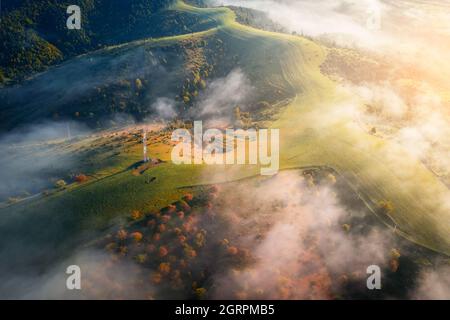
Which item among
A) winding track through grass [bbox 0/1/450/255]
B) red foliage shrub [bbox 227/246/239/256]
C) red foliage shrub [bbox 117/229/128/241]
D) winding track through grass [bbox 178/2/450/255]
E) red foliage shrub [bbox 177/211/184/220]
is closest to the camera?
red foliage shrub [bbox 227/246/239/256]

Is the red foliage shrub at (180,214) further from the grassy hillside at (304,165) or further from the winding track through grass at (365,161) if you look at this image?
the winding track through grass at (365,161)

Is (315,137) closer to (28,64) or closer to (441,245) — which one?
(441,245)

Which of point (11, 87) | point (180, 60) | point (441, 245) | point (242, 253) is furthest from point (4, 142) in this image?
point (441, 245)

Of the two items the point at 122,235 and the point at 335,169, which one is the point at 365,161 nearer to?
the point at 335,169

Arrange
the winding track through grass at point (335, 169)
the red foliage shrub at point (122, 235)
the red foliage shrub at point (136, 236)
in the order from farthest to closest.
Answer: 1. the winding track through grass at point (335, 169)
2. the red foliage shrub at point (122, 235)
3. the red foliage shrub at point (136, 236)

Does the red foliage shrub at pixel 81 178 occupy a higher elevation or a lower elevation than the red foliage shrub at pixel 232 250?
higher

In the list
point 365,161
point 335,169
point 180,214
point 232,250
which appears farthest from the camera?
point 365,161

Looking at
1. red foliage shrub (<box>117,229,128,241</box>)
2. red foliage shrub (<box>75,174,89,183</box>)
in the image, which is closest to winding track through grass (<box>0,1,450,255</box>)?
red foliage shrub (<box>75,174,89,183</box>)

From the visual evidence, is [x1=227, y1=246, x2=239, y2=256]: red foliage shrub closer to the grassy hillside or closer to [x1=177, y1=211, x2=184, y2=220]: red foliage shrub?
[x1=177, y1=211, x2=184, y2=220]: red foliage shrub

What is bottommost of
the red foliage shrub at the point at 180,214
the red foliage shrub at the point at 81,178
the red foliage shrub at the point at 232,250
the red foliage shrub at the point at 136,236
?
the red foliage shrub at the point at 232,250

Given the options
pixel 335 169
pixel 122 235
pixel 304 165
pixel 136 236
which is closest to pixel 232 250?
pixel 136 236

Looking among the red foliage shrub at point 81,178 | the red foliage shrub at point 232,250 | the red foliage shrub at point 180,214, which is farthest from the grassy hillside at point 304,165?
the red foliage shrub at point 232,250

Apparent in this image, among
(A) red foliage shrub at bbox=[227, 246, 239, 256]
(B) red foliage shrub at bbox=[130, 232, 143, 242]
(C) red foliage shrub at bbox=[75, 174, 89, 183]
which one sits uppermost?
(C) red foliage shrub at bbox=[75, 174, 89, 183]
